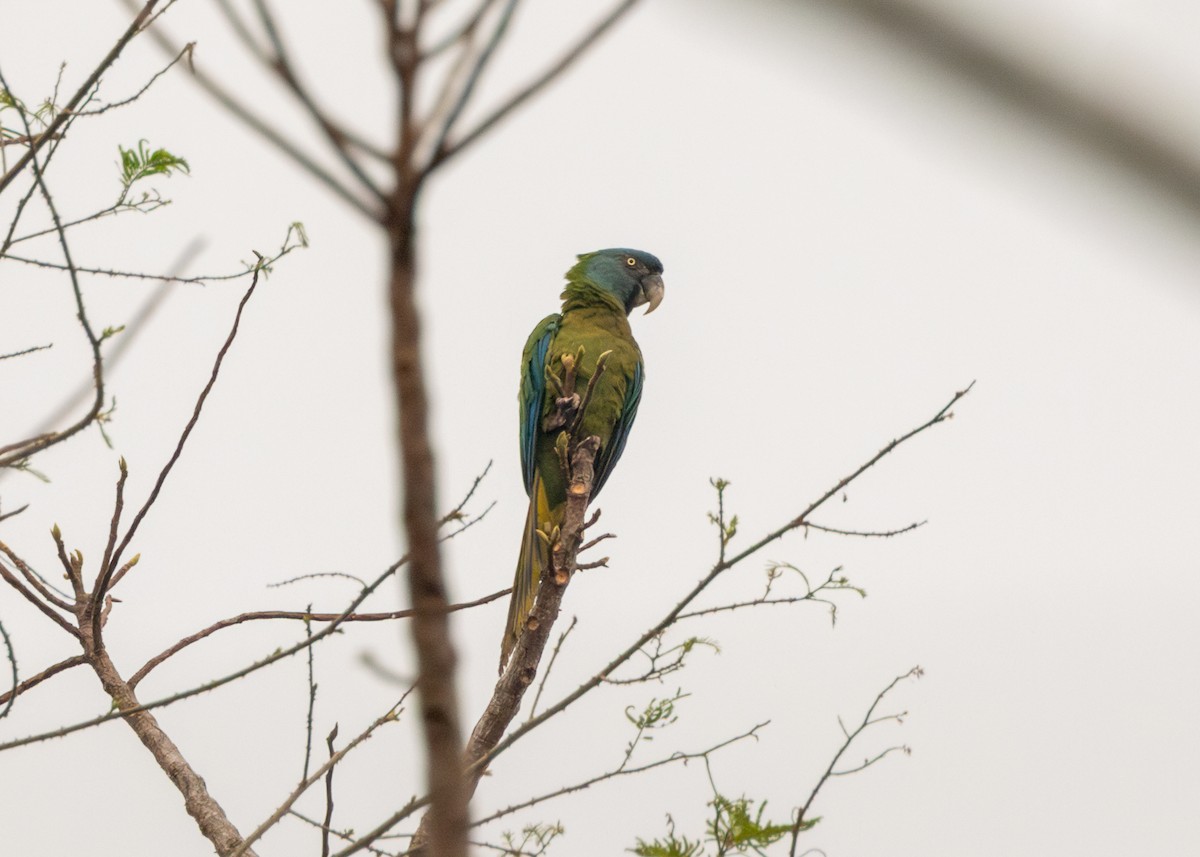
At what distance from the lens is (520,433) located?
6082mm

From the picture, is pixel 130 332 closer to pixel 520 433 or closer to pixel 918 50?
pixel 918 50

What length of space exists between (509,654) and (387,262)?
352 cm

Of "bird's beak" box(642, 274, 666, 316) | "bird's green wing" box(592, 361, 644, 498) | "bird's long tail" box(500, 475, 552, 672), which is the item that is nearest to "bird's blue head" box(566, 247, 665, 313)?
"bird's beak" box(642, 274, 666, 316)

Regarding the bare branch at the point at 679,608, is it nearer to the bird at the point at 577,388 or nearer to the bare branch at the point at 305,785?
the bare branch at the point at 305,785

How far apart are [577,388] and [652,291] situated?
156 cm

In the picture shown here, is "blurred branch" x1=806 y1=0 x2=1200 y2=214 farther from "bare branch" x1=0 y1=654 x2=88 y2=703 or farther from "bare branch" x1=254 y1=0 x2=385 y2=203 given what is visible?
"bare branch" x1=0 y1=654 x2=88 y2=703

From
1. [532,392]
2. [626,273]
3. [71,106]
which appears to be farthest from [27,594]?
[626,273]

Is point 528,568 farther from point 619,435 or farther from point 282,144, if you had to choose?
point 282,144

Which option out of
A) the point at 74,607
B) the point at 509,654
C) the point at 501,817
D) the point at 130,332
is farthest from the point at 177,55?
the point at 509,654

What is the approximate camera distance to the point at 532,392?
6.02 metres

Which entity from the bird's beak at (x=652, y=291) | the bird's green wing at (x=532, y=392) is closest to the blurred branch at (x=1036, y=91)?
the bird's green wing at (x=532, y=392)

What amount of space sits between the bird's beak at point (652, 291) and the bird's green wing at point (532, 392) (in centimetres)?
105

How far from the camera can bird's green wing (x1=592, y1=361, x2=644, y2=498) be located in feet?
20.2

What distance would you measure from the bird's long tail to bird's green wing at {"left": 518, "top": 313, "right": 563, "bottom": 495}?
0.13 metres
